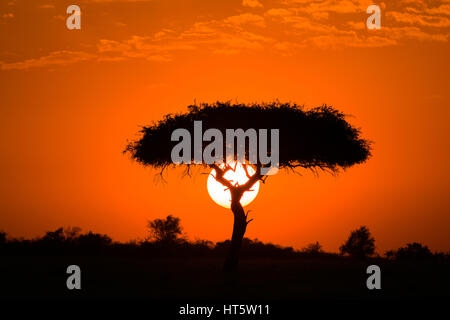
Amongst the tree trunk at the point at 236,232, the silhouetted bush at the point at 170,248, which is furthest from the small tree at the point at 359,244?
the tree trunk at the point at 236,232

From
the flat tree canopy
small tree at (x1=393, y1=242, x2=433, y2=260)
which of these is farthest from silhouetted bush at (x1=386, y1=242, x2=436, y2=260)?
the flat tree canopy

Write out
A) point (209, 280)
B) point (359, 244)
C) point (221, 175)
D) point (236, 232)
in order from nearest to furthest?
point (209, 280) → point (236, 232) → point (221, 175) → point (359, 244)

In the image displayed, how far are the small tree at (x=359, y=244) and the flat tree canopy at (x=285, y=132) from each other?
14080mm

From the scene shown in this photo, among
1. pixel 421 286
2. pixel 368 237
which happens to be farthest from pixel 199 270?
pixel 368 237

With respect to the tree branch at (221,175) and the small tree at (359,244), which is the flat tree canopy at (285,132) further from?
the small tree at (359,244)

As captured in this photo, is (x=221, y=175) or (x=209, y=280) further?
(x=221, y=175)

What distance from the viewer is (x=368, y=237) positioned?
169ft

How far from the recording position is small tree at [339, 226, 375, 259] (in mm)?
50906

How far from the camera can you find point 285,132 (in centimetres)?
3606

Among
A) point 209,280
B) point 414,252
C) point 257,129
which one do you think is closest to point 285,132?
point 257,129

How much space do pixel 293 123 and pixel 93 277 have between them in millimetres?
13700

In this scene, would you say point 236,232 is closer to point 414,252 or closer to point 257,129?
point 257,129

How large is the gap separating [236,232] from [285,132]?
618 centimetres

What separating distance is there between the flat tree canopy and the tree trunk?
362cm
